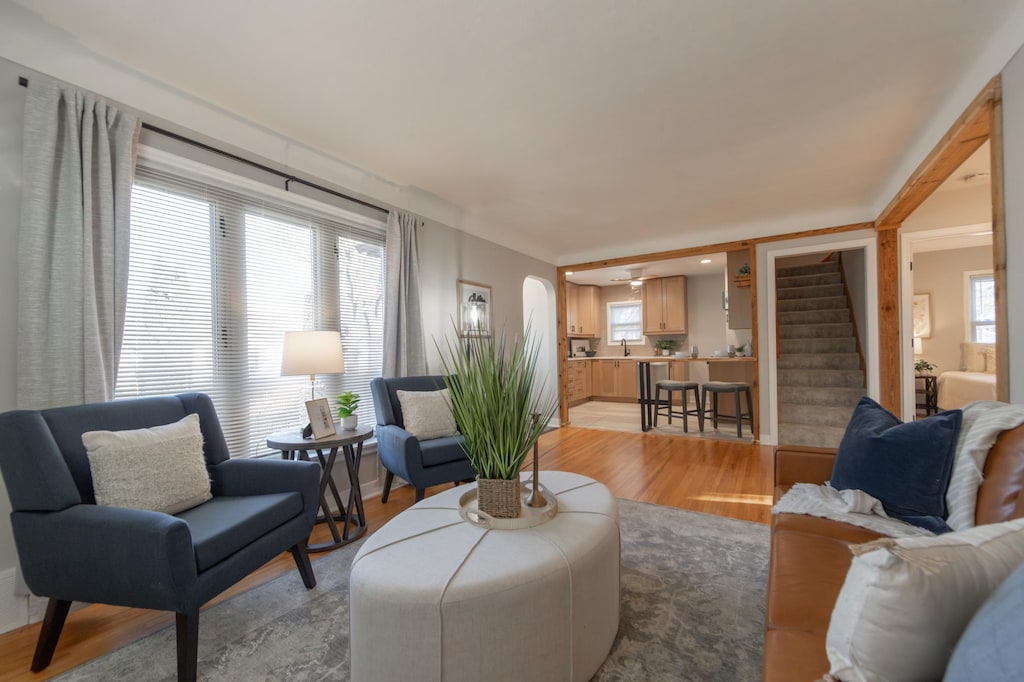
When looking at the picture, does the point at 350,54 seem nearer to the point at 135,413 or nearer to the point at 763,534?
the point at 135,413

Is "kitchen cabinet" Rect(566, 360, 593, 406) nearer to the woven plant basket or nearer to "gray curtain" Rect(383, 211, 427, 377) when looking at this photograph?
"gray curtain" Rect(383, 211, 427, 377)

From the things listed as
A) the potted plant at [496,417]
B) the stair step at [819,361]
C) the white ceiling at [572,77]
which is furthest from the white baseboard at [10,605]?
the stair step at [819,361]

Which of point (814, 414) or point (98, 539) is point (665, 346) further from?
point (98, 539)

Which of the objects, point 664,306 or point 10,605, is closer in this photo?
point 10,605

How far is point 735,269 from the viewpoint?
17.5 feet

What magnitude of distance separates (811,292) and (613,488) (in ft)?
16.4

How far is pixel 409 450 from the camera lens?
8.55 ft

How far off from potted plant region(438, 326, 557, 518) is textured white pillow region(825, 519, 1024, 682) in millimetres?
868

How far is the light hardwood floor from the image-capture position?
159 centimetres

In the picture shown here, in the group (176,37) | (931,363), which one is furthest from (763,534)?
(931,363)

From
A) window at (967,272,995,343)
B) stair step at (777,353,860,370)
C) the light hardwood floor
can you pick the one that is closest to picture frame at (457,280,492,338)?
the light hardwood floor

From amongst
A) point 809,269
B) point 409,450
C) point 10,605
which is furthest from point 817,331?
point 10,605

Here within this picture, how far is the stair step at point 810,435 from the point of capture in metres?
4.51

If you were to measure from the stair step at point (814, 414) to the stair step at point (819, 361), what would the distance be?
→ 2.09 feet
